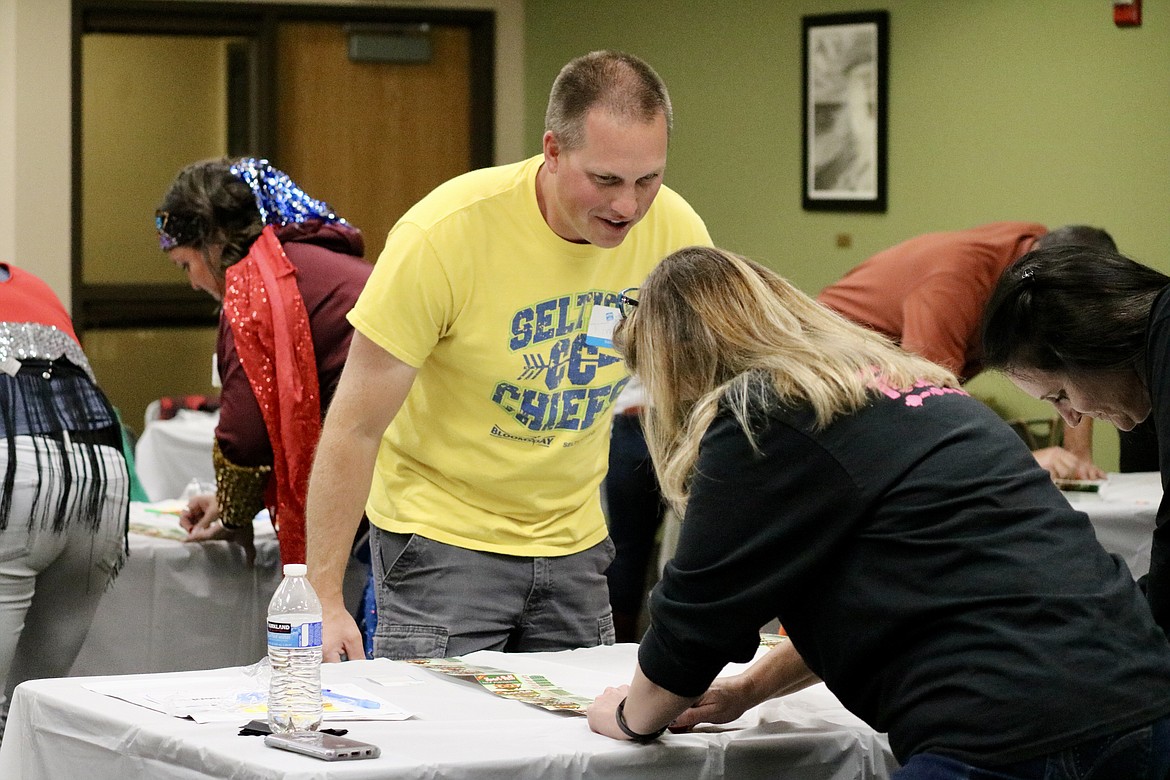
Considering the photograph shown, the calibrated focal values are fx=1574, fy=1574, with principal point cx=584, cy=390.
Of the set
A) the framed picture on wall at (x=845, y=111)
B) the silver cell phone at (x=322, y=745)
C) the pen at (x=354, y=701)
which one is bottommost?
the pen at (x=354, y=701)

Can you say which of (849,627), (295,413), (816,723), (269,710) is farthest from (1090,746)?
(295,413)

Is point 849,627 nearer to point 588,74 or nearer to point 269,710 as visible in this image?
point 269,710

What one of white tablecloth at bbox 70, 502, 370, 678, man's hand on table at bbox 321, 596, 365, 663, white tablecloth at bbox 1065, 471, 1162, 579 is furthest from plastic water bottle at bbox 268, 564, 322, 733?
white tablecloth at bbox 1065, 471, 1162, 579

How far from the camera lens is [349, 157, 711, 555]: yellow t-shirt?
7.08ft

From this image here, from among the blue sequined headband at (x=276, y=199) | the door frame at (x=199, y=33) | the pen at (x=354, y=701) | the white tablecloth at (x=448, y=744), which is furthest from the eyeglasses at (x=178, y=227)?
the door frame at (x=199, y=33)

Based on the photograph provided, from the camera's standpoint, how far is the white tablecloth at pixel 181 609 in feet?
10.5

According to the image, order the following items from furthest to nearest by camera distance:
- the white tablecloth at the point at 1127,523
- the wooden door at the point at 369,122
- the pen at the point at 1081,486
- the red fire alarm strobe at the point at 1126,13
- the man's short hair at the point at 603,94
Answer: the wooden door at the point at 369,122
the red fire alarm strobe at the point at 1126,13
the pen at the point at 1081,486
the white tablecloth at the point at 1127,523
the man's short hair at the point at 603,94

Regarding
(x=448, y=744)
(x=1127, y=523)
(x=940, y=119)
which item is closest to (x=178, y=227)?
(x=448, y=744)

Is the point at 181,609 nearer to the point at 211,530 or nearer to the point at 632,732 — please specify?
the point at 211,530

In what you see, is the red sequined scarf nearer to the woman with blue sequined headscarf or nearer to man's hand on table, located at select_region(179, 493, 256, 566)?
the woman with blue sequined headscarf

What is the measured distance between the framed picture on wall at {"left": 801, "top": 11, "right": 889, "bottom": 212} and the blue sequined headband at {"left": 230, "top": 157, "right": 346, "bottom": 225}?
2.70 meters

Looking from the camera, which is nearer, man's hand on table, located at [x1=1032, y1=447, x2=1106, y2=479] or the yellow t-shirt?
the yellow t-shirt

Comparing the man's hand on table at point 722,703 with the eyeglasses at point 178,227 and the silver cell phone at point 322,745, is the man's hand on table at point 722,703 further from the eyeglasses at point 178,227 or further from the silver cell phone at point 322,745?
the eyeglasses at point 178,227

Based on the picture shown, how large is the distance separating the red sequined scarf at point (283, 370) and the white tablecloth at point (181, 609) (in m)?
0.46
